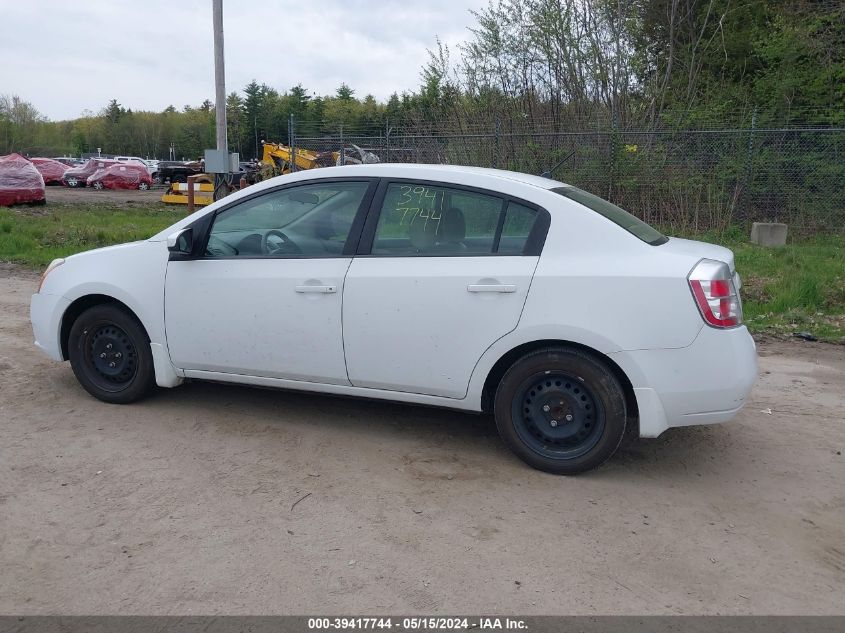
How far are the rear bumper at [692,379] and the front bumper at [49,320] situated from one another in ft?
12.3

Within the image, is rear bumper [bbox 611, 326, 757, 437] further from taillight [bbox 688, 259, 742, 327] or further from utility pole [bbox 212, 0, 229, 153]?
utility pole [bbox 212, 0, 229, 153]

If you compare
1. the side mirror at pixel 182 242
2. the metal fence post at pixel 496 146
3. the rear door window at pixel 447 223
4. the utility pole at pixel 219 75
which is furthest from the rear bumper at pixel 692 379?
the metal fence post at pixel 496 146

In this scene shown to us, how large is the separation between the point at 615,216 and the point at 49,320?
3.89 meters

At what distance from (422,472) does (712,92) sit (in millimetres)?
16478

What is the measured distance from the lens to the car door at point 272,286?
475 centimetres

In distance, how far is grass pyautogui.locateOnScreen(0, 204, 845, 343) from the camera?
8.56 metres

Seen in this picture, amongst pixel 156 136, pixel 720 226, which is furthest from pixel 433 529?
pixel 156 136

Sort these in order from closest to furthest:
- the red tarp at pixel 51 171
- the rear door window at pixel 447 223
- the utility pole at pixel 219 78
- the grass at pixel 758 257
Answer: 1. the rear door window at pixel 447 223
2. the grass at pixel 758 257
3. the utility pole at pixel 219 78
4. the red tarp at pixel 51 171

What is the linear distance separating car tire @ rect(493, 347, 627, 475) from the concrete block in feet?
35.9

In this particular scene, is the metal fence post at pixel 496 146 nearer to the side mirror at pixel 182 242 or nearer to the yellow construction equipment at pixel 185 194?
the side mirror at pixel 182 242

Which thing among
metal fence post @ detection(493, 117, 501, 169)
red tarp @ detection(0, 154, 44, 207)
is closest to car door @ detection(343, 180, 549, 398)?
metal fence post @ detection(493, 117, 501, 169)

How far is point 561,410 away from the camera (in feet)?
14.2
